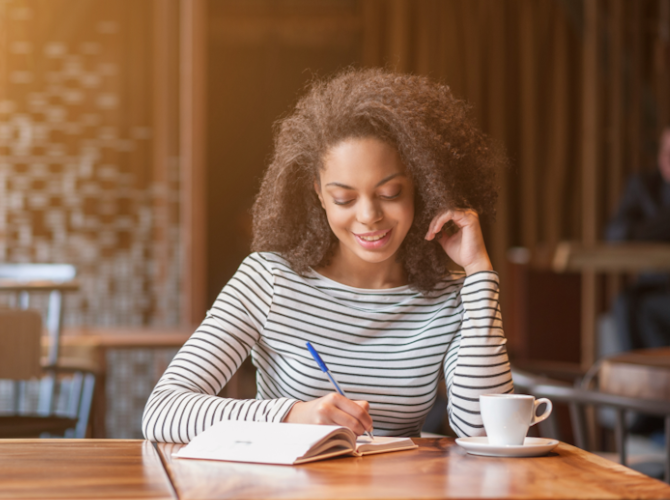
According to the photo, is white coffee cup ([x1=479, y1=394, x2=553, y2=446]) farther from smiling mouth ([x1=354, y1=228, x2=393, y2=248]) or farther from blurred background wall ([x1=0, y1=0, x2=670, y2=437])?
blurred background wall ([x1=0, y1=0, x2=670, y2=437])

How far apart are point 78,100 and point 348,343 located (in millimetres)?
2833

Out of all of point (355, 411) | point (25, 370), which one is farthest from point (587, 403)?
point (25, 370)

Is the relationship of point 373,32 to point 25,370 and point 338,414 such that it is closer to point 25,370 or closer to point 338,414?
point 25,370

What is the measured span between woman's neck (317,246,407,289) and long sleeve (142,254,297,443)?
0.11 metres

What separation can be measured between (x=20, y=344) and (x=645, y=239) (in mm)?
2546

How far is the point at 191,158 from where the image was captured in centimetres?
390

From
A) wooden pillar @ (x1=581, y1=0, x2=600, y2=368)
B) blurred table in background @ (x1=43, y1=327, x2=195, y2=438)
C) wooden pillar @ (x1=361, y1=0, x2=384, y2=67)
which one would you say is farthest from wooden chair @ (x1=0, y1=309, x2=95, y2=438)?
wooden pillar @ (x1=361, y1=0, x2=384, y2=67)

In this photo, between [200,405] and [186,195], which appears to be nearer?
[200,405]

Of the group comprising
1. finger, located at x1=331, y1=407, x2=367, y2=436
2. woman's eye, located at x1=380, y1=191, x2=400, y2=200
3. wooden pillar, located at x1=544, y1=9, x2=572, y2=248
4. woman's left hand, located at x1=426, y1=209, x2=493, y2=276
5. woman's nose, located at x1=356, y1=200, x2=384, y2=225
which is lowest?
finger, located at x1=331, y1=407, x2=367, y2=436

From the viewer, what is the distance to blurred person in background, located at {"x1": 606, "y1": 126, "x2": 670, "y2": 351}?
3416mm

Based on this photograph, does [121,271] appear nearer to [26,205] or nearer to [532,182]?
[26,205]

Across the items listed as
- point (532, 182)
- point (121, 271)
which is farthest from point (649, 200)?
point (121, 271)

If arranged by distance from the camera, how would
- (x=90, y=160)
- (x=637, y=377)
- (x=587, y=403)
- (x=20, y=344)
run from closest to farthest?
(x=587, y=403) < (x=637, y=377) < (x=20, y=344) < (x=90, y=160)

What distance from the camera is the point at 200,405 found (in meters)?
1.10
